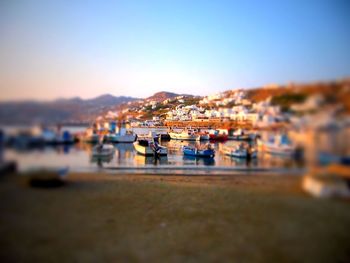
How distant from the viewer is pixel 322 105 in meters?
2.37

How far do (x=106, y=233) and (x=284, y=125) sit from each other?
253cm

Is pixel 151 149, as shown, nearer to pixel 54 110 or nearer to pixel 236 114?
pixel 236 114

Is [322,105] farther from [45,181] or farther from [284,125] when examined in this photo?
[45,181]

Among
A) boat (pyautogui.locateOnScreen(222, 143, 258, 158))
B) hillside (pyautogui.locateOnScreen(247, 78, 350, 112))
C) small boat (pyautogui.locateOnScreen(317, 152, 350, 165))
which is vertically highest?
hillside (pyautogui.locateOnScreen(247, 78, 350, 112))

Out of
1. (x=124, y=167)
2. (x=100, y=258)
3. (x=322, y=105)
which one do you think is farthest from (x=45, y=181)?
(x=124, y=167)

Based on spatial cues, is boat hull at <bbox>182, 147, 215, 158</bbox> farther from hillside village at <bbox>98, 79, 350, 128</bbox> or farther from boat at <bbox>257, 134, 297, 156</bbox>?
boat at <bbox>257, 134, 297, 156</bbox>

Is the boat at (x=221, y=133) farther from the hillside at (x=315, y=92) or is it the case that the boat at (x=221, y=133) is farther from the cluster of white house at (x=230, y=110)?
the hillside at (x=315, y=92)

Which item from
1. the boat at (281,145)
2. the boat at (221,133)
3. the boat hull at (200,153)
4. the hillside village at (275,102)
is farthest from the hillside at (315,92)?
the boat hull at (200,153)

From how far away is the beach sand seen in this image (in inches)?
102

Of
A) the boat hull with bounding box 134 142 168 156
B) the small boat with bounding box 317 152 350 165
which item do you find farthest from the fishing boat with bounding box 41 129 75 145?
the boat hull with bounding box 134 142 168 156

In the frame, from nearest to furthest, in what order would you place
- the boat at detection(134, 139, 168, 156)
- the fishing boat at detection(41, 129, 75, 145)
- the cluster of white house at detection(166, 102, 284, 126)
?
the fishing boat at detection(41, 129, 75, 145)
the cluster of white house at detection(166, 102, 284, 126)
the boat at detection(134, 139, 168, 156)

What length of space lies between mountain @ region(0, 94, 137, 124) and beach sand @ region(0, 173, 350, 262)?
0.56m

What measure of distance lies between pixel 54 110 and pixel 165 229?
2544mm

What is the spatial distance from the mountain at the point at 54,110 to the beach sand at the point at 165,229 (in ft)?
1.83
